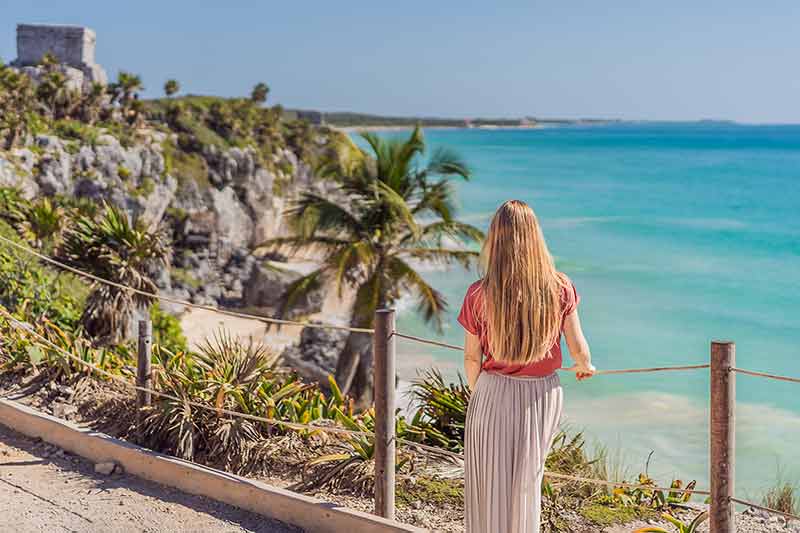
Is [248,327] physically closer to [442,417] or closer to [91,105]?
[91,105]

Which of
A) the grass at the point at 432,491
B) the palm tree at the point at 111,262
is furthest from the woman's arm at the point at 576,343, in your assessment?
the palm tree at the point at 111,262

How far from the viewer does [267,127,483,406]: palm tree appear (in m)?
17.6

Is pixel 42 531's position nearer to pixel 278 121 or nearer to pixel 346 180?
pixel 346 180

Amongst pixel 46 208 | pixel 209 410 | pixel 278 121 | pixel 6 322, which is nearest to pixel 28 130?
pixel 46 208

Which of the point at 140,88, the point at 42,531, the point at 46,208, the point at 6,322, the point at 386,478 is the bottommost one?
the point at 42,531

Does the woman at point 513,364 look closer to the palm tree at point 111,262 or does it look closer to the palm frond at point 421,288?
the palm tree at point 111,262

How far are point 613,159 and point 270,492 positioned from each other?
119490mm

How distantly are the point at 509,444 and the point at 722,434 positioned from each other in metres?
0.98

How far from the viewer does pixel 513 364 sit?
349 cm

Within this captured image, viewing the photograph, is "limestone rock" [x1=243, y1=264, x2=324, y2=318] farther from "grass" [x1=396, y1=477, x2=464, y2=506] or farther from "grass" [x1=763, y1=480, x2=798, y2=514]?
"grass" [x1=396, y1=477, x2=464, y2=506]

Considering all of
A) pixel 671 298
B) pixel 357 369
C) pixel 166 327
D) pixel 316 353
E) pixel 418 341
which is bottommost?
pixel 316 353

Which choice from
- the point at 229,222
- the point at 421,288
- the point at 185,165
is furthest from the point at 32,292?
the point at 185,165

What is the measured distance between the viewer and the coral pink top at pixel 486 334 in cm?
351

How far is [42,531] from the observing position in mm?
4488
